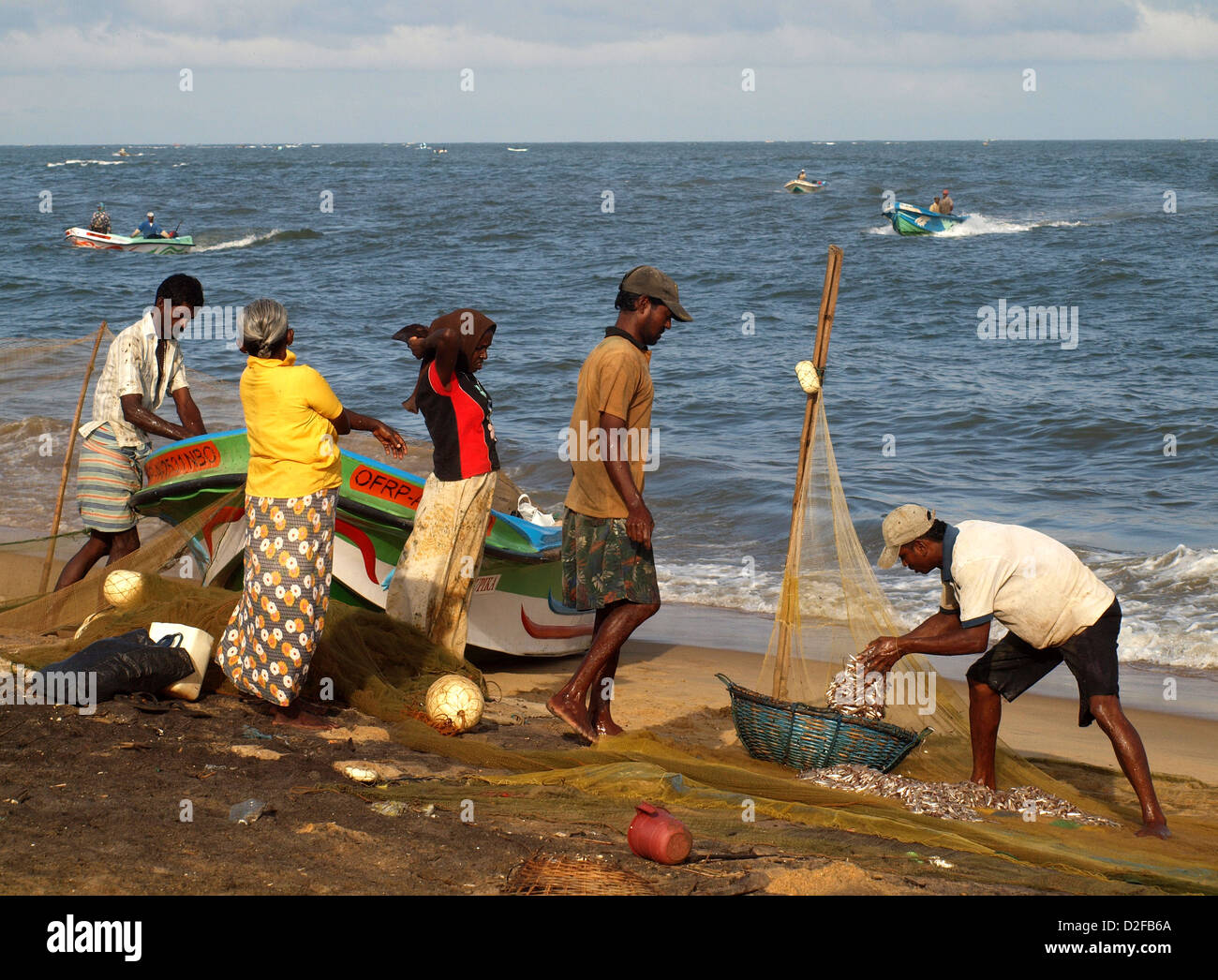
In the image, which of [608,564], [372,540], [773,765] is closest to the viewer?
[608,564]

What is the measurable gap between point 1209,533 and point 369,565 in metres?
6.53

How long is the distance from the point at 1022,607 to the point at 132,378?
3.97m

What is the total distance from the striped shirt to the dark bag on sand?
1.35 m

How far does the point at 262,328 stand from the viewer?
432 cm

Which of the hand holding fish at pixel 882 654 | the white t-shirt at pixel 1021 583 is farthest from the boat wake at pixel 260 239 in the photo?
the white t-shirt at pixel 1021 583

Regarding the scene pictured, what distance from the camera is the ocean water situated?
390 inches

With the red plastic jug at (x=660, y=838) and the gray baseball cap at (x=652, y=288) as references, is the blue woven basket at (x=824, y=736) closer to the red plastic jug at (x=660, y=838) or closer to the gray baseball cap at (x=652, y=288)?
the red plastic jug at (x=660, y=838)

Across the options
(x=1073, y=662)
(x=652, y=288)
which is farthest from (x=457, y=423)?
(x=1073, y=662)

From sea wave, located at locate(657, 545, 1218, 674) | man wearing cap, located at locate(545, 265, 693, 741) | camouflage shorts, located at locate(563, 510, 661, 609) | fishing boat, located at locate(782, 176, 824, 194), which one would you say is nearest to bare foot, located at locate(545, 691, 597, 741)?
man wearing cap, located at locate(545, 265, 693, 741)

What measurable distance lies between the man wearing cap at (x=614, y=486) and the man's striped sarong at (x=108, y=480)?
2371mm

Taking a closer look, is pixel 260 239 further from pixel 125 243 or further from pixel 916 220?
pixel 916 220
